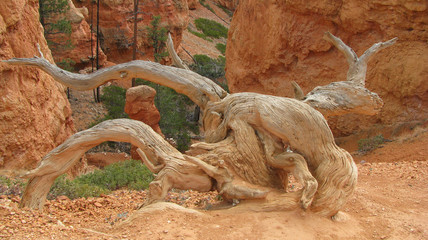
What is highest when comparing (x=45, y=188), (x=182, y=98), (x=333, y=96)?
(x=333, y=96)

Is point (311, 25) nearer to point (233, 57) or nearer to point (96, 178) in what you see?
point (233, 57)

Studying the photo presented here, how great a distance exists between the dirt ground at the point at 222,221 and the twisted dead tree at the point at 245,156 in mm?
208

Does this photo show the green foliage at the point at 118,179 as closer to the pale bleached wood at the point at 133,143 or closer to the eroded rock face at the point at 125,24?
the pale bleached wood at the point at 133,143

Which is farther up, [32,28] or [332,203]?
[32,28]

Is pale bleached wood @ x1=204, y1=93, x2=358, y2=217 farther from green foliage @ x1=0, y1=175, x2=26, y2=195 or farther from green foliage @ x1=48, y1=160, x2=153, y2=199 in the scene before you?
green foliage @ x1=0, y1=175, x2=26, y2=195

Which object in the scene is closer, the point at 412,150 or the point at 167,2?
the point at 412,150

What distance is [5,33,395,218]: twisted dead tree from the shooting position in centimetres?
400

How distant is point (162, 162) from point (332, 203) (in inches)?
71.5

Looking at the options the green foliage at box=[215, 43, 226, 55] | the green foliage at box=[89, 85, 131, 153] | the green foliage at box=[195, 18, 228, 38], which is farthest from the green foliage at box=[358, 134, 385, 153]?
the green foliage at box=[195, 18, 228, 38]

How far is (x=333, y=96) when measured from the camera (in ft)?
16.8

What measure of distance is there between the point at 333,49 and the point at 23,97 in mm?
7292

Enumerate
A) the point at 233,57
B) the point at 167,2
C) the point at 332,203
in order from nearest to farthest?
the point at 332,203 → the point at 233,57 → the point at 167,2

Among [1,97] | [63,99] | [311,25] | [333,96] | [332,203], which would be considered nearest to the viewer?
[332,203]

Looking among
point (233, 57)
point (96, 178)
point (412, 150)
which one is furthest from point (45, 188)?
point (233, 57)
